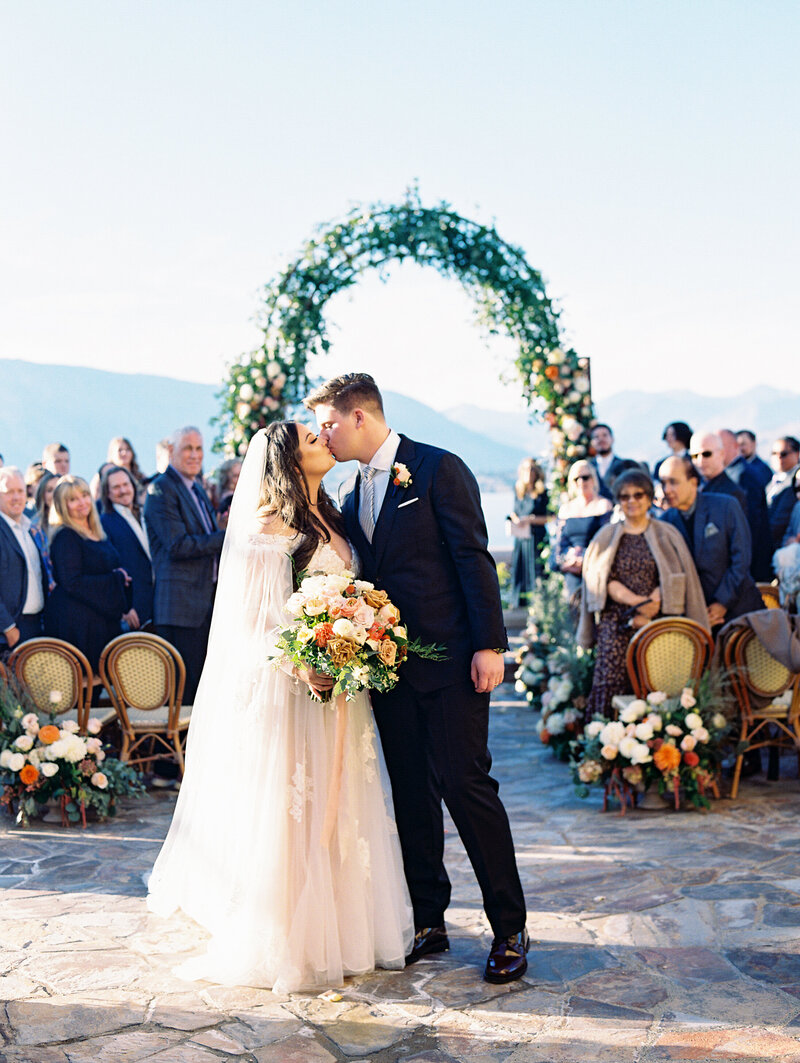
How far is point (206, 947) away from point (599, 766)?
2.77 metres

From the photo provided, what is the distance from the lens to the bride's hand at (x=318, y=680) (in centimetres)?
376

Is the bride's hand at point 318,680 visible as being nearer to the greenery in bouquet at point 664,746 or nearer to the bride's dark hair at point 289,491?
the bride's dark hair at point 289,491

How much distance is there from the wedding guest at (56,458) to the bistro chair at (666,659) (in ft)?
17.7

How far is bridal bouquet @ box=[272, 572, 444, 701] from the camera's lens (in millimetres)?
3572

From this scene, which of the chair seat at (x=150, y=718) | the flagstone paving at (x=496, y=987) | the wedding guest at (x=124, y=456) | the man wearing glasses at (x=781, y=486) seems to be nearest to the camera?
the flagstone paving at (x=496, y=987)

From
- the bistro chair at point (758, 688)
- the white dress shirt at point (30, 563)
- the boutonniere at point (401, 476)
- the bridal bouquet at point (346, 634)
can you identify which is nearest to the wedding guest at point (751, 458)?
the bistro chair at point (758, 688)

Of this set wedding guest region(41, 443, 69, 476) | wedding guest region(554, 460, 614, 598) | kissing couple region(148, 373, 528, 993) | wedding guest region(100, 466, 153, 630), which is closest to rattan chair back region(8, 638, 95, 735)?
wedding guest region(100, 466, 153, 630)

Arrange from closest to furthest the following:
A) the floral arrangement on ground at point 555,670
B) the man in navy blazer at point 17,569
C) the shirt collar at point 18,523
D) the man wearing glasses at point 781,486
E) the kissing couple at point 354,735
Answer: the kissing couple at point 354,735 < the man in navy blazer at point 17,569 < the shirt collar at point 18,523 < the floral arrangement on ground at point 555,670 < the man wearing glasses at point 781,486

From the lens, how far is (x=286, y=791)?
3.90 meters

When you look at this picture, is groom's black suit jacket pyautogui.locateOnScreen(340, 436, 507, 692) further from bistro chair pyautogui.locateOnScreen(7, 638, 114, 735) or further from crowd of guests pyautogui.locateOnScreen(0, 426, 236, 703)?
crowd of guests pyautogui.locateOnScreen(0, 426, 236, 703)

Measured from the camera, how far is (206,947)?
426cm

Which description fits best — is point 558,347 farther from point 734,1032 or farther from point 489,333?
point 734,1032

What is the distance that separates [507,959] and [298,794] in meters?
0.95

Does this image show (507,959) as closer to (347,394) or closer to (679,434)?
(347,394)
